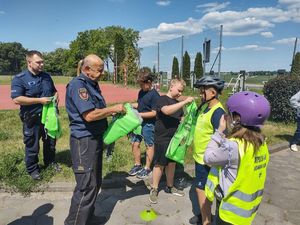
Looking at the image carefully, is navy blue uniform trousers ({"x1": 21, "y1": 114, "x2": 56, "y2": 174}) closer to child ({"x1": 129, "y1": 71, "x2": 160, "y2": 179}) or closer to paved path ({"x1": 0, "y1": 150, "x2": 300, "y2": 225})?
paved path ({"x1": 0, "y1": 150, "x2": 300, "y2": 225})

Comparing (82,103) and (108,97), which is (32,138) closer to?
(82,103)

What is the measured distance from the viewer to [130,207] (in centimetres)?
442

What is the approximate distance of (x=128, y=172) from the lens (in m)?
5.49

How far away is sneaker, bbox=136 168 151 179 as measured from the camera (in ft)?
17.2

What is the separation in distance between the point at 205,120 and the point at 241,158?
97 centimetres

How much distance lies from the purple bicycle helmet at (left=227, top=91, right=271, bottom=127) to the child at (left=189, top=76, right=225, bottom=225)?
77 centimetres

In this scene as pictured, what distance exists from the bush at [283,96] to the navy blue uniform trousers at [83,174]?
28.5 feet

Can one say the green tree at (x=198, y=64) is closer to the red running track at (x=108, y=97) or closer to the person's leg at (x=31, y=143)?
the red running track at (x=108, y=97)

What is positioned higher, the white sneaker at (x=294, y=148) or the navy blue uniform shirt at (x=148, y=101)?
the navy blue uniform shirt at (x=148, y=101)

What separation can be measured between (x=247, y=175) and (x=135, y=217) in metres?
2.11

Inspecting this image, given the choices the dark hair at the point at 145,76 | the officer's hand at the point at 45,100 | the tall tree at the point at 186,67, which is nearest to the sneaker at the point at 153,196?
the dark hair at the point at 145,76

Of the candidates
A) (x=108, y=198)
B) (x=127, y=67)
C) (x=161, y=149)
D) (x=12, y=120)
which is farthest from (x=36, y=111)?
(x=127, y=67)

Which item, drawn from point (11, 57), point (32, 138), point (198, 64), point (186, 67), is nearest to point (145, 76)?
point (32, 138)

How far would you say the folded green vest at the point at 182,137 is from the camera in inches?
159
